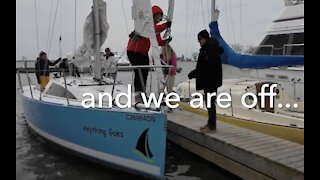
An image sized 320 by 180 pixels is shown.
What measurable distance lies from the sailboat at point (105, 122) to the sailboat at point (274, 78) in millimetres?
2104

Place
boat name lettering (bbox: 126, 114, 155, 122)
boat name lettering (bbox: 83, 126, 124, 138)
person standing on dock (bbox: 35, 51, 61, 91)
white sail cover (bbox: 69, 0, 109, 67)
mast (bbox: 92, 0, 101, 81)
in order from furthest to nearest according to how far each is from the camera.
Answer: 1. person standing on dock (bbox: 35, 51, 61, 91)
2. white sail cover (bbox: 69, 0, 109, 67)
3. mast (bbox: 92, 0, 101, 81)
4. boat name lettering (bbox: 83, 126, 124, 138)
5. boat name lettering (bbox: 126, 114, 155, 122)

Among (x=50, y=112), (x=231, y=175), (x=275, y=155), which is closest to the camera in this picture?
(x=275, y=155)

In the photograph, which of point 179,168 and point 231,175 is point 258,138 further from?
point 179,168

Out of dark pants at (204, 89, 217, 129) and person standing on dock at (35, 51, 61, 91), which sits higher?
person standing on dock at (35, 51, 61, 91)

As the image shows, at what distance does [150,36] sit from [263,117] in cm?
319

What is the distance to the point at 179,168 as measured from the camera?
6805mm

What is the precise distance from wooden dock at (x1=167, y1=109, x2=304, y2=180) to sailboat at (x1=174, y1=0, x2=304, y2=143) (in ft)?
2.18

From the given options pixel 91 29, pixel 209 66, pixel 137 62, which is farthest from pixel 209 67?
pixel 91 29

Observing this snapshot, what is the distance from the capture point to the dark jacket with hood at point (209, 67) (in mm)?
6066

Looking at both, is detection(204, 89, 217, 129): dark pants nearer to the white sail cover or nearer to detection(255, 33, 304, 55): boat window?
the white sail cover

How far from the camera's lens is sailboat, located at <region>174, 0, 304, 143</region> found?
695cm

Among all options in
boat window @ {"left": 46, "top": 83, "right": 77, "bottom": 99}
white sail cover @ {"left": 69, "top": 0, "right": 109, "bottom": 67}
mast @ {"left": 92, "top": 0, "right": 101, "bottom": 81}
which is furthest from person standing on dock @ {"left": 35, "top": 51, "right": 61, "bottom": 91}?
mast @ {"left": 92, "top": 0, "right": 101, "bottom": 81}

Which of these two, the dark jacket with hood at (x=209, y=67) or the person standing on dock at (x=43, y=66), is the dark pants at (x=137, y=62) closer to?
the dark jacket with hood at (x=209, y=67)

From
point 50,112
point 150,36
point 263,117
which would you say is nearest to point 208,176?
point 263,117
